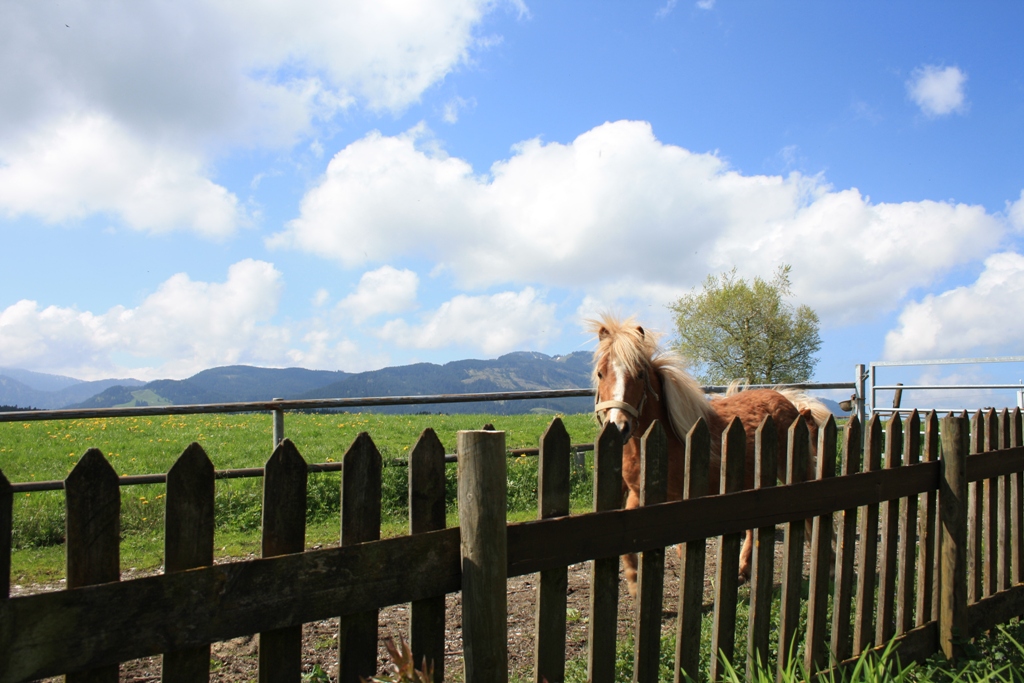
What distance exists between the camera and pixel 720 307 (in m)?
41.4

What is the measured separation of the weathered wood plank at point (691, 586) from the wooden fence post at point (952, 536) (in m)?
1.88

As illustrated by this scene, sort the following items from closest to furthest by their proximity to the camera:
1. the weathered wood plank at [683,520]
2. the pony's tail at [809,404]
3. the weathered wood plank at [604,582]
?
1. the weathered wood plank at [683,520]
2. the weathered wood plank at [604,582]
3. the pony's tail at [809,404]

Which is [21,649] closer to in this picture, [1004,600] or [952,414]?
[952,414]

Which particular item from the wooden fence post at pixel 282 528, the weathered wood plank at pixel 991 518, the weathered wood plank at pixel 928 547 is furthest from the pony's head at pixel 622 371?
the wooden fence post at pixel 282 528

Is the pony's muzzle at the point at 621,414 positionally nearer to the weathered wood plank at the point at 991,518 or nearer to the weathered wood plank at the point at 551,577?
the weathered wood plank at the point at 551,577

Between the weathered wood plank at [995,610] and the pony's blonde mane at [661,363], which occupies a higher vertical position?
the pony's blonde mane at [661,363]

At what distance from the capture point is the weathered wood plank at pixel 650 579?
7.46 ft

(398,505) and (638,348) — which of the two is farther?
(398,505)

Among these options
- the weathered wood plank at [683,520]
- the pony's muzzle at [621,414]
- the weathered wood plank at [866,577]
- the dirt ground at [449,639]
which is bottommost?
the dirt ground at [449,639]

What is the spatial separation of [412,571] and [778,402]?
14.0 feet

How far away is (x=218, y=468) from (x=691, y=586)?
8350 mm

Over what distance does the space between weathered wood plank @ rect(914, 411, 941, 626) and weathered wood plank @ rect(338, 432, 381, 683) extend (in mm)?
3049

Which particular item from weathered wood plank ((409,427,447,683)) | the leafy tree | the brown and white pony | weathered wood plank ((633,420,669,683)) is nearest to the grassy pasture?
the brown and white pony

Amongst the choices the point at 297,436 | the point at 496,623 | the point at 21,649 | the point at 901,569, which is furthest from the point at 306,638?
the point at 297,436
